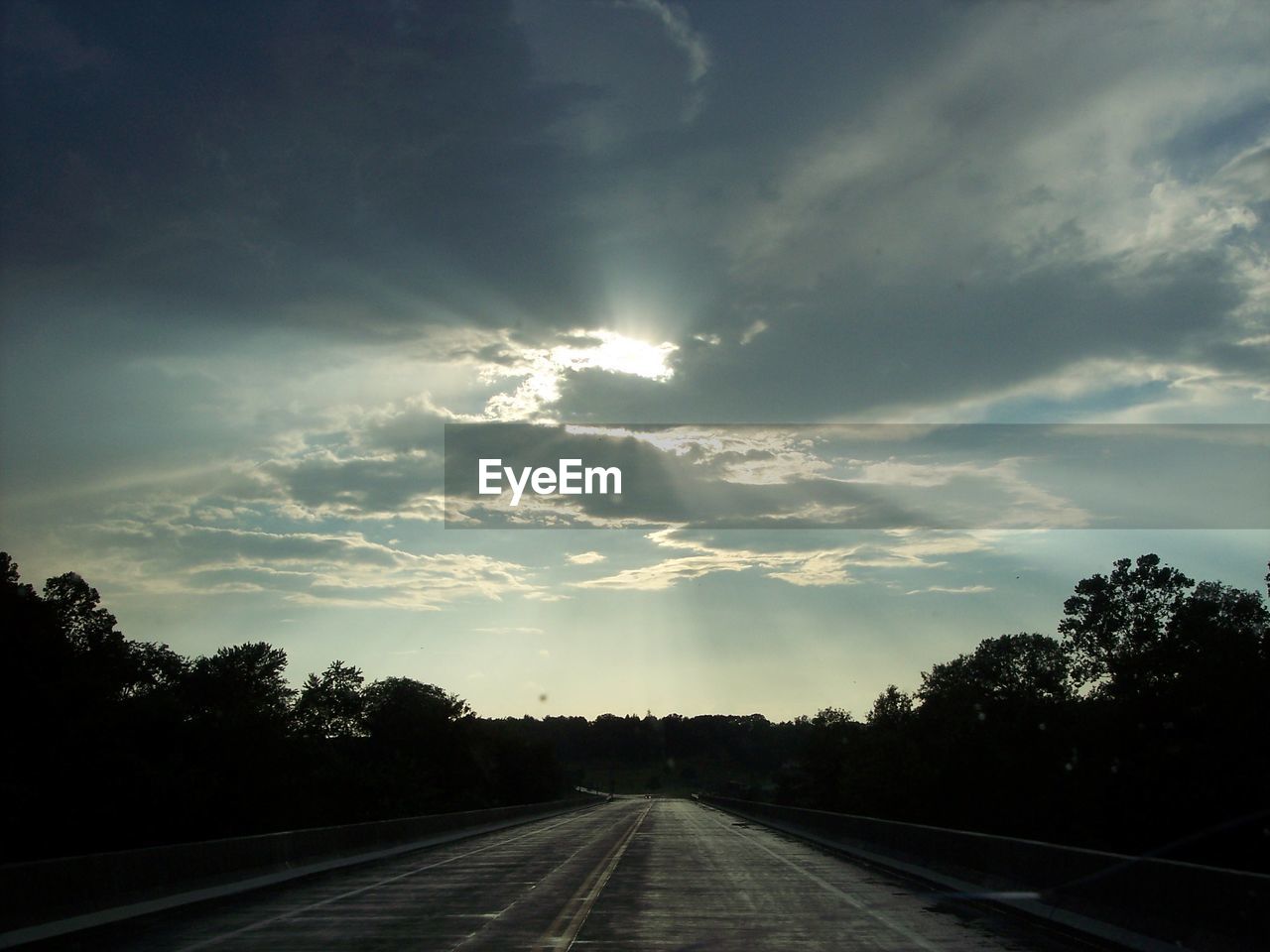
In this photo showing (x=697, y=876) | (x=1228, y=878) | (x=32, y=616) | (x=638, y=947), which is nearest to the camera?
(x=1228, y=878)

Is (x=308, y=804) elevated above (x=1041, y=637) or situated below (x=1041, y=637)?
below

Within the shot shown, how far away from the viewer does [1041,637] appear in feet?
373

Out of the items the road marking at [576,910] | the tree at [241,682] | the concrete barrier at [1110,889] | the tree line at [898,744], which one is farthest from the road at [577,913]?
the tree at [241,682]

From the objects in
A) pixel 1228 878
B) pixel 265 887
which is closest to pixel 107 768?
pixel 265 887

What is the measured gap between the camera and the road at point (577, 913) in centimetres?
1373

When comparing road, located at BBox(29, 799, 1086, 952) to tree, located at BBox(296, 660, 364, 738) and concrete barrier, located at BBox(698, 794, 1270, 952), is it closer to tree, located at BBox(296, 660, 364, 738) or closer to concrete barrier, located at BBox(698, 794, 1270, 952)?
concrete barrier, located at BBox(698, 794, 1270, 952)

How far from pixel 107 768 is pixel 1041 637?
85.4 m

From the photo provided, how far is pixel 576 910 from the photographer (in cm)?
1709

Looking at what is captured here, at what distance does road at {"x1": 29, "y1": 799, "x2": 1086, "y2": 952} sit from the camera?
1373cm

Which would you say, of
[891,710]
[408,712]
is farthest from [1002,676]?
[408,712]

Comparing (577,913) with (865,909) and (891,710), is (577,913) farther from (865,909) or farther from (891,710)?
(891,710)

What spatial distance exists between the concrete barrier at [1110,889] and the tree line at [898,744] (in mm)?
33665

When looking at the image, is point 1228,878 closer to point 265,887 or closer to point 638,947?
point 638,947

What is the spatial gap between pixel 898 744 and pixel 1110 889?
7796cm
